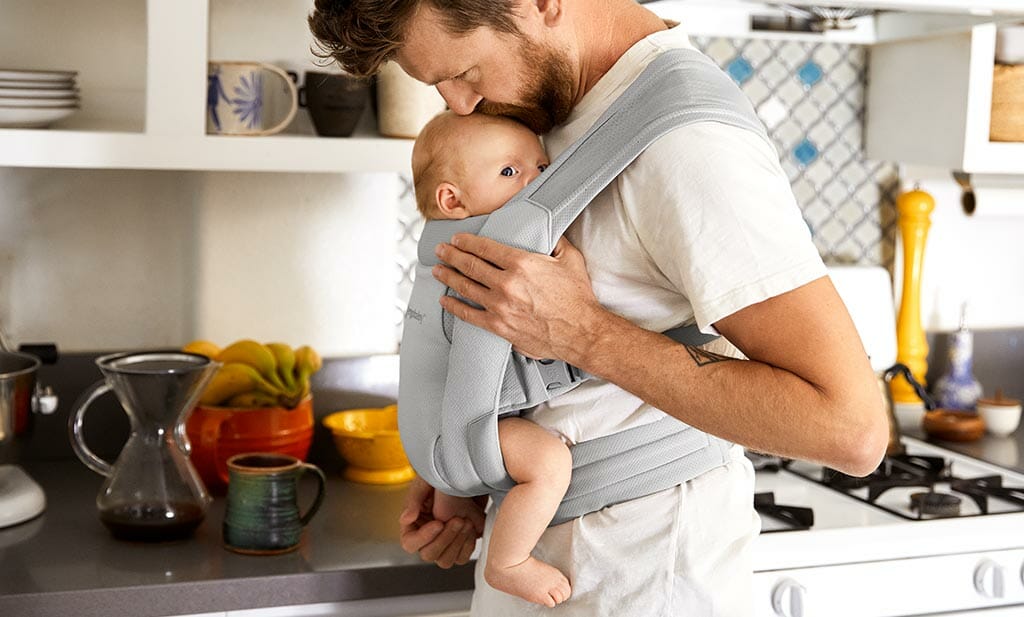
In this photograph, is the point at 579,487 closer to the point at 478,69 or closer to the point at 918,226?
the point at 478,69

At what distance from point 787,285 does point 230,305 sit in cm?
146

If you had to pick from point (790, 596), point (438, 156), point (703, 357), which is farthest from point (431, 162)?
point (790, 596)

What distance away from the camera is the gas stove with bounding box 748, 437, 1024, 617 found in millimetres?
1944

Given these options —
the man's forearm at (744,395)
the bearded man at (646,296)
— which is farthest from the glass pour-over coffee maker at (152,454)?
the man's forearm at (744,395)

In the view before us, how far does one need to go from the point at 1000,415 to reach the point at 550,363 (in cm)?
169

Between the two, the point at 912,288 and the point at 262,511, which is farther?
the point at 912,288

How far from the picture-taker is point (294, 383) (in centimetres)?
A: 214

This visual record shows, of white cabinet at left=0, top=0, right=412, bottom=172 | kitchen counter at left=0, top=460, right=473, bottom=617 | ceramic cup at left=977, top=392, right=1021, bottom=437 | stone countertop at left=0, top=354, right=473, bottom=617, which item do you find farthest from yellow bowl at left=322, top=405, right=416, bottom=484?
ceramic cup at left=977, top=392, right=1021, bottom=437

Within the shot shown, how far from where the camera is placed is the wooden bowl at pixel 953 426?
2.57 metres

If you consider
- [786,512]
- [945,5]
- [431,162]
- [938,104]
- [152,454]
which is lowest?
[786,512]

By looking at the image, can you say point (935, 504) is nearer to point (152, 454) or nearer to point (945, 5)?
point (945, 5)

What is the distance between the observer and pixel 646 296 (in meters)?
1.29

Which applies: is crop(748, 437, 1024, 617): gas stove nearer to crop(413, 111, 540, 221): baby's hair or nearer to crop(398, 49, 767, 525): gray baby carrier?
crop(398, 49, 767, 525): gray baby carrier

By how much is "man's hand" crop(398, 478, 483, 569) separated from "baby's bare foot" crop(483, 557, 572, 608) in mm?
228
